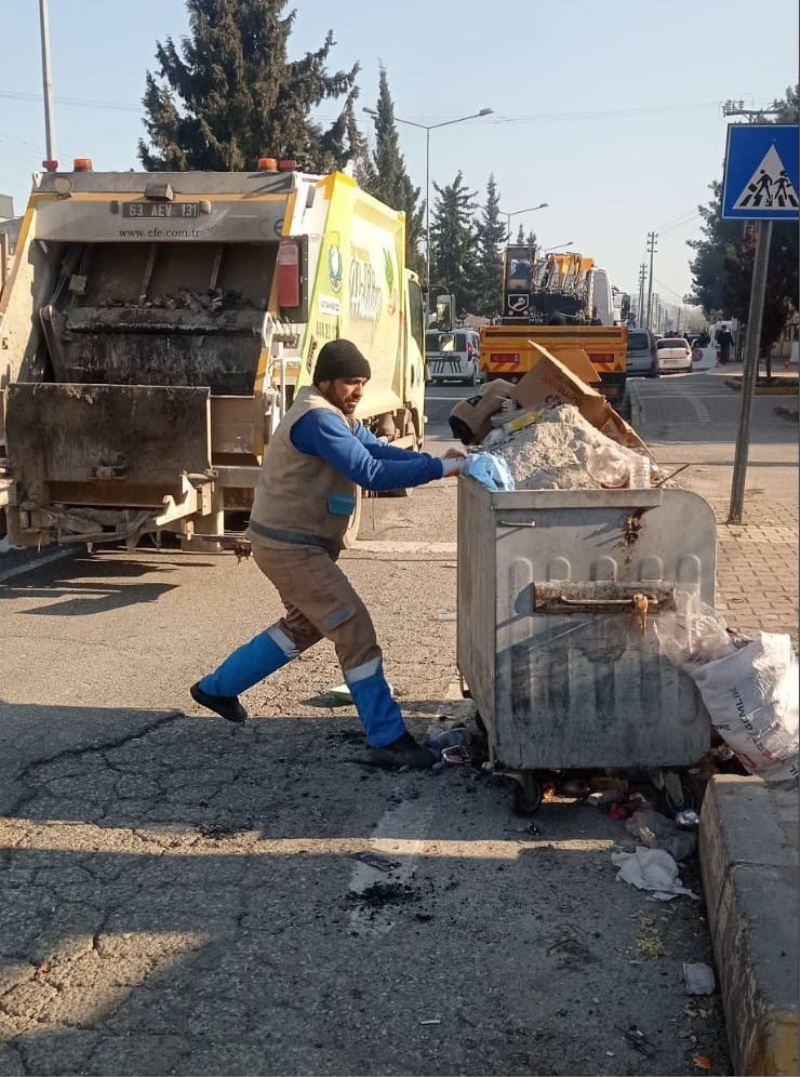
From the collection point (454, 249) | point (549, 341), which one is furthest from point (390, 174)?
point (549, 341)

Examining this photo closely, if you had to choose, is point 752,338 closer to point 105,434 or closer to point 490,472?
point 105,434

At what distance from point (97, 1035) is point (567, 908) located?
54.2 inches

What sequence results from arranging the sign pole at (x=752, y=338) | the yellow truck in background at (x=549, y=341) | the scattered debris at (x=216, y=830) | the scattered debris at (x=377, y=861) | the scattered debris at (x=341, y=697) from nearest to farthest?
1. the scattered debris at (x=377, y=861)
2. the scattered debris at (x=216, y=830)
3. the scattered debris at (x=341, y=697)
4. the sign pole at (x=752, y=338)
5. the yellow truck in background at (x=549, y=341)

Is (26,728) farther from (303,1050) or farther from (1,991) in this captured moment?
(303,1050)

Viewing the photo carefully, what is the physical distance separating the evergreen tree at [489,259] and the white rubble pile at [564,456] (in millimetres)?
52394

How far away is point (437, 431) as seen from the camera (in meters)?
20.0

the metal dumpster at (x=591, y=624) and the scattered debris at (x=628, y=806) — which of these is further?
the scattered debris at (x=628, y=806)

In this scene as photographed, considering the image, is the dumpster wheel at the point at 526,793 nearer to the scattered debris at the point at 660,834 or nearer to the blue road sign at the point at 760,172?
the scattered debris at the point at 660,834

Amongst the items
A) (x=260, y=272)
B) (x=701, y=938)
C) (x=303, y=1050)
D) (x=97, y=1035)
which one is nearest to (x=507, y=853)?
(x=701, y=938)

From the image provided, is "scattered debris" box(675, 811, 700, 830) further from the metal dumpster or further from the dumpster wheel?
the dumpster wheel

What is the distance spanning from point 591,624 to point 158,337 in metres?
5.10

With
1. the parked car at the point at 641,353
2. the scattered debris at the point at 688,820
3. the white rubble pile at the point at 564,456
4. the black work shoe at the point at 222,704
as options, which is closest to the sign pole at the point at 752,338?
the white rubble pile at the point at 564,456

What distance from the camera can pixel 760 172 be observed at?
8141mm

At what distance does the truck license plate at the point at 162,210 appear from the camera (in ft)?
26.0
